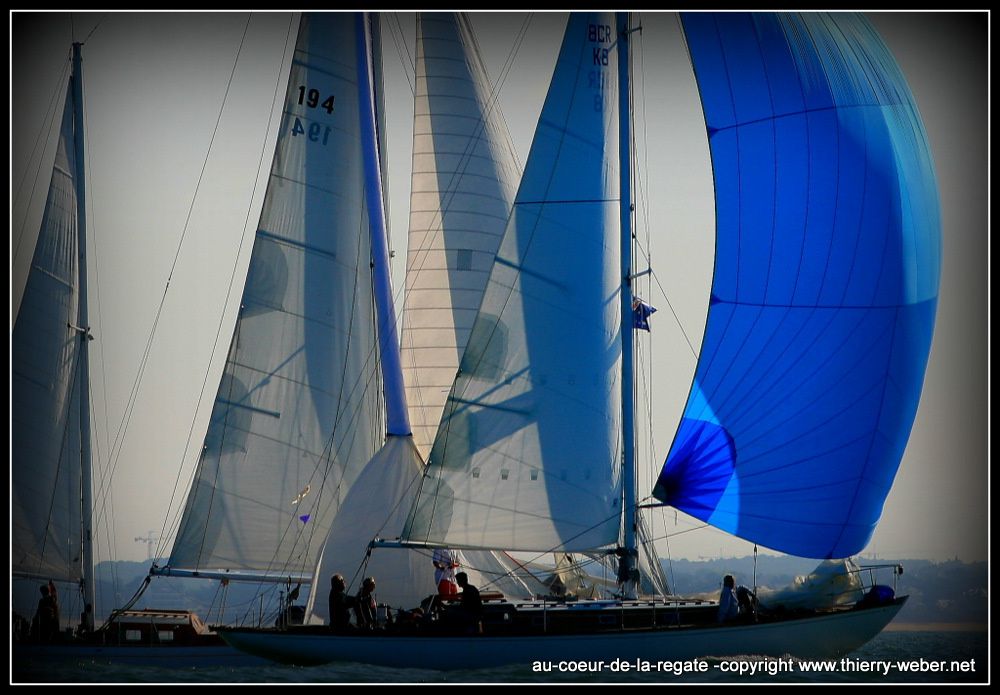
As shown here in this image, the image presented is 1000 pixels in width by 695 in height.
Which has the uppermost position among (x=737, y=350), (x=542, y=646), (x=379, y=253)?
(x=379, y=253)

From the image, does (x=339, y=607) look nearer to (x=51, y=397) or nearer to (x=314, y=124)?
(x=51, y=397)

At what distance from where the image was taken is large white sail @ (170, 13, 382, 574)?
95.8ft

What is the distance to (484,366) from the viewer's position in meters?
26.6

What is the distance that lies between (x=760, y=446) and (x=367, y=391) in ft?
23.7

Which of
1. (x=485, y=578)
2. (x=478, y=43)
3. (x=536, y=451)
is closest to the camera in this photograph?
(x=536, y=451)

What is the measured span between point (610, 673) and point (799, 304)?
232 inches

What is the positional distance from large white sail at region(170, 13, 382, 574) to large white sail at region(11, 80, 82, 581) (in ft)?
7.49

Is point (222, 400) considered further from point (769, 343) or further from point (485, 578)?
point (769, 343)

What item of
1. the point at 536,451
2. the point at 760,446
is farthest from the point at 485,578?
the point at 760,446

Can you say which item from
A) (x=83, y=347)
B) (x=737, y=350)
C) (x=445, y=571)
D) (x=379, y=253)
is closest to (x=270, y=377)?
(x=379, y=253)

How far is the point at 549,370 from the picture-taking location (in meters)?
26.5

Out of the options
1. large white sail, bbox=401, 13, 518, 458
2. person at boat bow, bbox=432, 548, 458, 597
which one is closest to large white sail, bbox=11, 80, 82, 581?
large white sail, bbox=401, 13, 518, 458

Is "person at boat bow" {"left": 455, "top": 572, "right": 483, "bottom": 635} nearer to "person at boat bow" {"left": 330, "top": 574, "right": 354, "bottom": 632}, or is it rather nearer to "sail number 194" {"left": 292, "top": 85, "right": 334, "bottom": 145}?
"person at boat bow" {"left": 330, "top": 574, "right": 354, "bottom": 632}

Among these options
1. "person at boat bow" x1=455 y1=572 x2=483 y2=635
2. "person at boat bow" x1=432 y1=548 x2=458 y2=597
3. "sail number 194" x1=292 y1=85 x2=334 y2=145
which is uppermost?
"sail number 194" x1=292 y1=85 x2=334 y2=145
